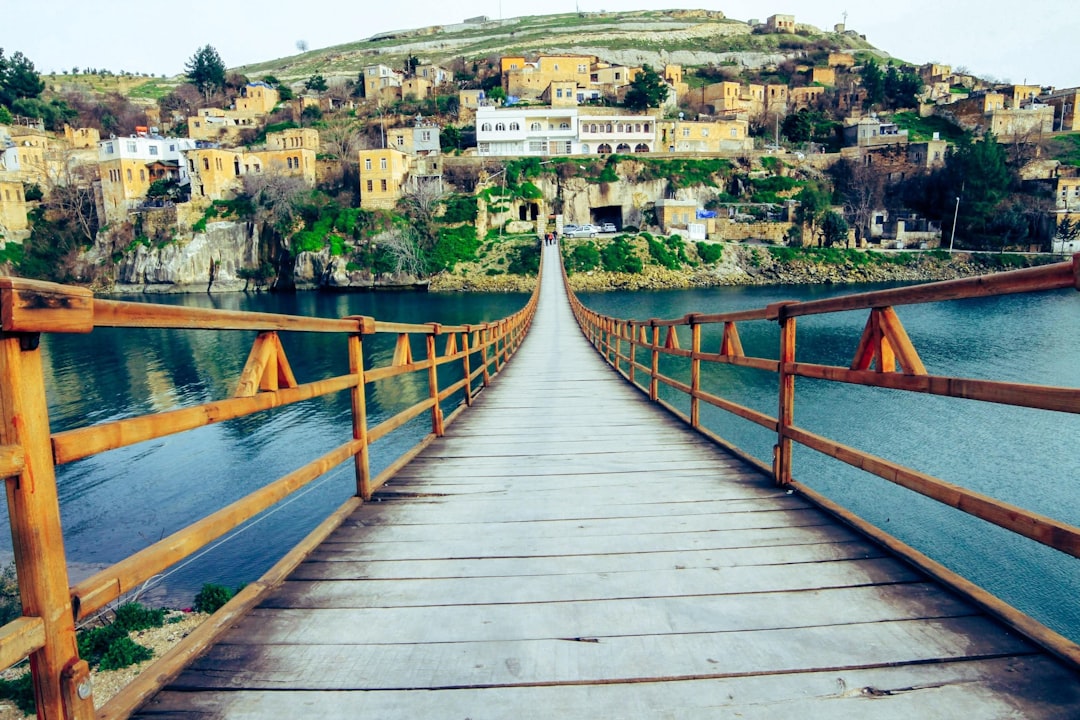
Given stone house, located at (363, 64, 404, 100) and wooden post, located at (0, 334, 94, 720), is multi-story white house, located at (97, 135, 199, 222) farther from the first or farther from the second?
wooden post, located at (0, 334, 94, 720)

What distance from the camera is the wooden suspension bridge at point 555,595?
67.5 inches

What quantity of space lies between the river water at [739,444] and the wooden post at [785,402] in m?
7.97

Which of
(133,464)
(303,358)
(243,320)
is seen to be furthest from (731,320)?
(303,358)

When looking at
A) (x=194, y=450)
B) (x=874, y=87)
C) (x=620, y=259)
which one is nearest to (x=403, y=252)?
(x=620, y=259)

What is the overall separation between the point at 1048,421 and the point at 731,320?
17.8 m

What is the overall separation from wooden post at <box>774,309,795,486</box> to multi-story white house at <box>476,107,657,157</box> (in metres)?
64.5

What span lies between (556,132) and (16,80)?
70.3m

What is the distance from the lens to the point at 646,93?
70.0 meters

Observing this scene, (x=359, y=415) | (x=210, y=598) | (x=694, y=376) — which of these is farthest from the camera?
(x=210, y=598)

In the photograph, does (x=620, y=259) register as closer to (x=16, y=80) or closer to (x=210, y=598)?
(x=210, y=598)

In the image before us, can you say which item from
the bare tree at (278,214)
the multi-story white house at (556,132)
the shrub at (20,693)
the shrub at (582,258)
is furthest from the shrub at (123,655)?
the multi-story white house at (556,132)

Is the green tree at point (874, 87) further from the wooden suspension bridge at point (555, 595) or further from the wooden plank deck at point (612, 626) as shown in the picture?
the wooden plank deck at point (612, 626)

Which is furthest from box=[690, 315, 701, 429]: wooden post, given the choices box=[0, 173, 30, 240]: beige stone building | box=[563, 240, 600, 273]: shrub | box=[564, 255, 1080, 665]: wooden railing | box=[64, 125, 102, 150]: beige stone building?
box=[64, 125, 102, 150]: beige stone building

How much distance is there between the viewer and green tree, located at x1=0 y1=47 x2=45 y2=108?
77.0m
